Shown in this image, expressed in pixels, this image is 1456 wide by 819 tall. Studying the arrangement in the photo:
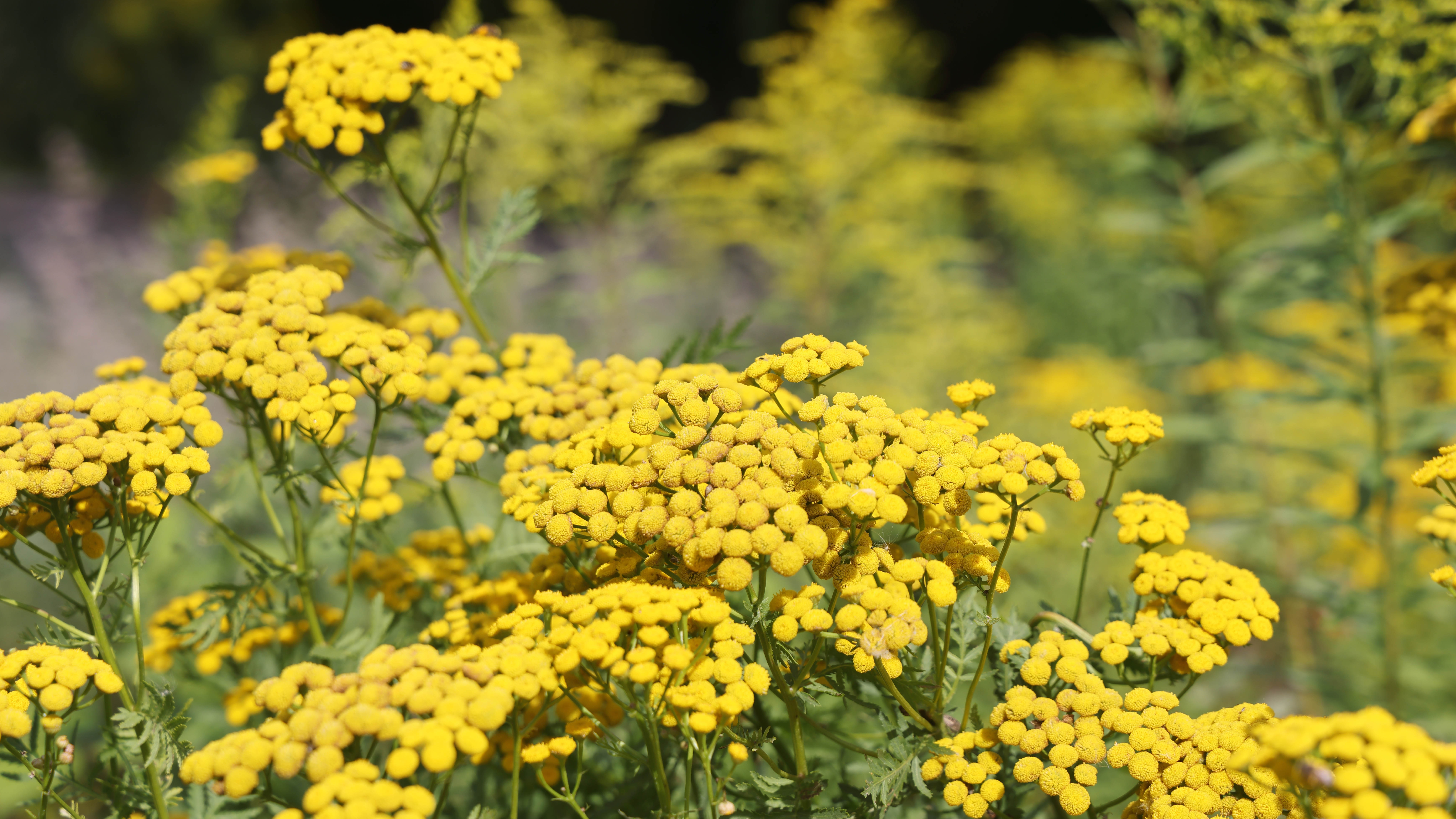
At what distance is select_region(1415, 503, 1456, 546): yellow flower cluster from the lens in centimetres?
124

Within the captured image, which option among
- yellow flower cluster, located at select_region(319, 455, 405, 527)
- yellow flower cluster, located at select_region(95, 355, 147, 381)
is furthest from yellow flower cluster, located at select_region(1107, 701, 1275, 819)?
yellow flower cluster, located at select_region(95, 355, 147, 381)

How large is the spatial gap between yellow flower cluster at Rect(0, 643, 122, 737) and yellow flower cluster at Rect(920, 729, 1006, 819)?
3.55ft

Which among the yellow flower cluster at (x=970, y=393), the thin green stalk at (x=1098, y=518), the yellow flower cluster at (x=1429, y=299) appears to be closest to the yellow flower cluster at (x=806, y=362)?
the yellow flower cluster at (x=970, y=393)

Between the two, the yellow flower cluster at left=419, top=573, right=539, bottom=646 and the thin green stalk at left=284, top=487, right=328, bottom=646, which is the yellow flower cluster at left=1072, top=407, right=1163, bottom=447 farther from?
the thin green stalk at left=284, top=487, right=328, bottom=646

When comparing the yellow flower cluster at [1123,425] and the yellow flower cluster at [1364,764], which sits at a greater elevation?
the yellow flower cluster at [1123,425]

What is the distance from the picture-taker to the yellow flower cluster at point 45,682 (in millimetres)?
1018

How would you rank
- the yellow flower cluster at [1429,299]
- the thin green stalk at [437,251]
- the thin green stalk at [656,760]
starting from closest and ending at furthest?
the thin green stalk at [656,760] → the thin green stalk at [437,251] → the yellow flower cluster at [1429,299]

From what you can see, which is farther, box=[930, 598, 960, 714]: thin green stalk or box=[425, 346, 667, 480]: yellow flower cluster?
box=[425, 346, 667, 480]: yellow flower cluster

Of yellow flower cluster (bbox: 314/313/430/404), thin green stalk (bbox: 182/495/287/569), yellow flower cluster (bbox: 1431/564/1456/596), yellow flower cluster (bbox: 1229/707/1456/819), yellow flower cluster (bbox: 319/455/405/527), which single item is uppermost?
yellow flower cluster (bbox: 314/313/430/404)

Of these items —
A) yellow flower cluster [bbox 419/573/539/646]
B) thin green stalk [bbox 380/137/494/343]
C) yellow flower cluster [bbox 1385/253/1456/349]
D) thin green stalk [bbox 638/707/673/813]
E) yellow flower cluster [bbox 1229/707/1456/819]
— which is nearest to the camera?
yellow flower cluster [bbox 1229/707/1456/819]

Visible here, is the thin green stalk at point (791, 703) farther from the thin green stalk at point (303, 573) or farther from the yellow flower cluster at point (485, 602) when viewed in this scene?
the thin green stalk at point (303, 573)

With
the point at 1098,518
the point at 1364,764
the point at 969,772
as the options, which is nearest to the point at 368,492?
the point at 969,772

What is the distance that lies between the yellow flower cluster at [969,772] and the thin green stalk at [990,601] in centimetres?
5

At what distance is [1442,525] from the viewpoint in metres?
1.26
